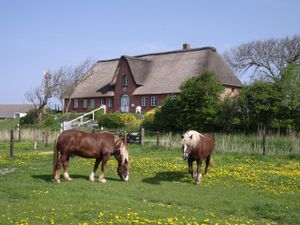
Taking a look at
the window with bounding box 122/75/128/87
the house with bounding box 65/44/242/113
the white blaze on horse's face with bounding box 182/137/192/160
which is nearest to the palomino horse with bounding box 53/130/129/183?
the white blaze on horse's face with bounding box 182/137/192/160

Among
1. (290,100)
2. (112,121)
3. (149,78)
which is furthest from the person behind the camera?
(149,78)

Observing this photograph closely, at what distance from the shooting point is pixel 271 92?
33.4 metres

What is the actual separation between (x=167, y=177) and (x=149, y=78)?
43.9 meters

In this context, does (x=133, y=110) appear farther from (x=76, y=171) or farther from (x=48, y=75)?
(x=76, y=171)

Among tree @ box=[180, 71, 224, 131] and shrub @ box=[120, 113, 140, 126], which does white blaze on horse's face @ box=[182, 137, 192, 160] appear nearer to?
tree @ box=[180, 71, 224, 131]

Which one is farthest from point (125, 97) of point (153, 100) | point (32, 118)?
point (32, 118)

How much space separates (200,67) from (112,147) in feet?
134

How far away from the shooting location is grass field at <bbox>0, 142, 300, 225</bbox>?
9.99 meters

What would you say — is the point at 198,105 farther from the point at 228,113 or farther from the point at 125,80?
the point at 125,80

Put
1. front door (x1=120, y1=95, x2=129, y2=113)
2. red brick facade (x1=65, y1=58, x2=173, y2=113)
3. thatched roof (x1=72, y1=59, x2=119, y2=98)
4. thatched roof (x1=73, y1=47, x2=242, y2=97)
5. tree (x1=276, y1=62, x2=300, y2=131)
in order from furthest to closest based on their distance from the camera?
thatched roof (x1=72, y1=59, x2=119, y2=98), front door (x1=120, y1=95, x2=129, y2=113), red brick facade (x1=65, y1=58, x2=173, y2=113), thatched roof (x1=73, y1=47, x2=242, y2=97), tree (x1=276, y1=62, x2=300, y2=131)

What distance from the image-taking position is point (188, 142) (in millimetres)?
16234

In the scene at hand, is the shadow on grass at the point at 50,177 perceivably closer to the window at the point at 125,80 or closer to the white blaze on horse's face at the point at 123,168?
the white blaze on horse's face at the point at 123,168

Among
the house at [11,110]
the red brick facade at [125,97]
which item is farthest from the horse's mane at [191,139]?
the house at [11,110]

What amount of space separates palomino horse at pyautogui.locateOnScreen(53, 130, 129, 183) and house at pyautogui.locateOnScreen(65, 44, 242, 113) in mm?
37581
